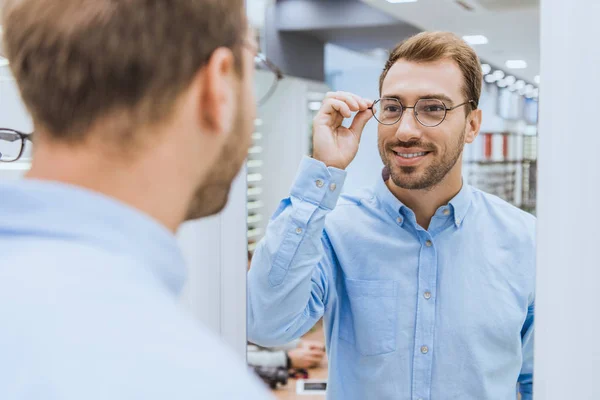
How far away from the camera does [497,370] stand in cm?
95

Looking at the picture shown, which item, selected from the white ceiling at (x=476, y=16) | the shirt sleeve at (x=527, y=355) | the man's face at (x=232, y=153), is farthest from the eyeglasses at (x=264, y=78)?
the man's face at (x=232, y=153)

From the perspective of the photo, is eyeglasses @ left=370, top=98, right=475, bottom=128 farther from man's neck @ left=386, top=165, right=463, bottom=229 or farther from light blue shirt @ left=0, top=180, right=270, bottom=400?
light blue shirt @ left=0, top=180, right=270, bottom=400

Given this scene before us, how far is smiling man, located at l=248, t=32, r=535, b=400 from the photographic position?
3.02 feet

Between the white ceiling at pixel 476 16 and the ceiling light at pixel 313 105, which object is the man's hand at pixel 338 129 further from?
the ceiling light at pixel 313 105

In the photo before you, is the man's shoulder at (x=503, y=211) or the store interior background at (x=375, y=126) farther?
the man's shoulder at (x=503, y=211)

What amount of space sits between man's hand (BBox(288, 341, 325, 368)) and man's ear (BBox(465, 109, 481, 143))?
2.80 ft

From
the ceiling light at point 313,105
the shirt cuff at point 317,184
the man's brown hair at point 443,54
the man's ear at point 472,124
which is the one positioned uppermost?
the ceiling light at point 313,105

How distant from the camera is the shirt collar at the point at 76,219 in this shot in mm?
325

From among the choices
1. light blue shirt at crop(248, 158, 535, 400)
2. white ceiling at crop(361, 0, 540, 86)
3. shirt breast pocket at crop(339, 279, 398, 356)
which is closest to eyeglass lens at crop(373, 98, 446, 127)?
light blue shirt at crop(248, 158, 535, 400)

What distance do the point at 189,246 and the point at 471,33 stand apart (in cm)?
172

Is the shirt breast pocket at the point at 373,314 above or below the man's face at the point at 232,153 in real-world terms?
below

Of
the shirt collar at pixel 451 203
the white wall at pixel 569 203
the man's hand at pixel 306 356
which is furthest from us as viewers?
the man's hand at pixel 306 356

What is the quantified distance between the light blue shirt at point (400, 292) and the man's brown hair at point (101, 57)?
519 mm

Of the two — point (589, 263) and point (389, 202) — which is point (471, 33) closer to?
point (389, 202)
